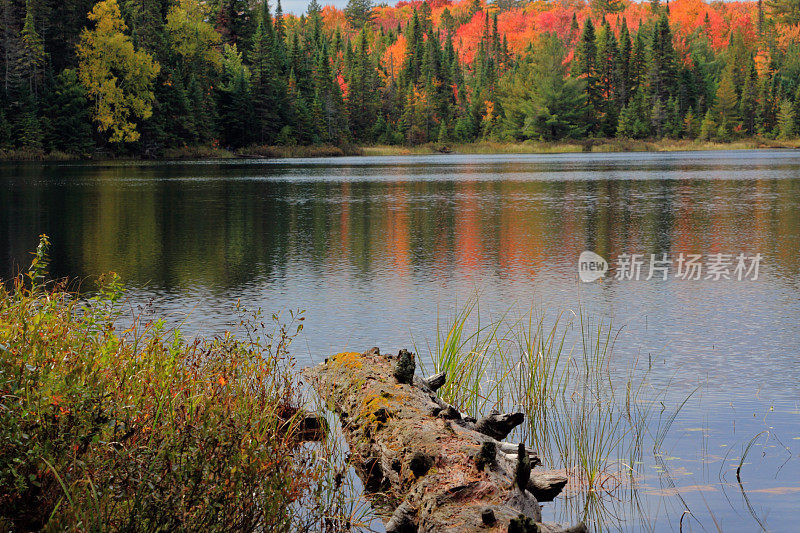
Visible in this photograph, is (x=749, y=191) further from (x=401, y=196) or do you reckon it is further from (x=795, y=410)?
(x=795, y=410)

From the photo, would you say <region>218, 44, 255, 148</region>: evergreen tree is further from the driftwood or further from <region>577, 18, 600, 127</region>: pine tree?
the driftwood

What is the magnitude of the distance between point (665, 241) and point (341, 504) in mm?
17379

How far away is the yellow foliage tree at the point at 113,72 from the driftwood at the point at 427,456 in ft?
257

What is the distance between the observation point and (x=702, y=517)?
572 centimetres

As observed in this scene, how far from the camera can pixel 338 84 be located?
12606 centimetres

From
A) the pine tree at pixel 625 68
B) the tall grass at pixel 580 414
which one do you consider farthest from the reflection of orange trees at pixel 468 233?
the pine tree at pixel 625 68

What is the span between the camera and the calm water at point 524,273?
22.8ft

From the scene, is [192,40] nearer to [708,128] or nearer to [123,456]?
[708,128]

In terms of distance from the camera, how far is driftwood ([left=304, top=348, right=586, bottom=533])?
Result: 15.6 feet

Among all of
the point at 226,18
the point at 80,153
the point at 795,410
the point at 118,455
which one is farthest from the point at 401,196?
the point at 226,18

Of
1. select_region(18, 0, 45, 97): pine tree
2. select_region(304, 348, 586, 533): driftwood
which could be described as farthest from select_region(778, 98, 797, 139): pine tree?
select_region(304, 348, 586, 533): driftwood

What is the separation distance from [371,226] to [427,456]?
66.0 ft

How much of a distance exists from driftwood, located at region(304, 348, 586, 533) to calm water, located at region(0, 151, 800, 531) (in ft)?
3.83

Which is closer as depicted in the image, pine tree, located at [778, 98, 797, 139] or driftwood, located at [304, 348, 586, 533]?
driftwood, located at [304, 348, 586, 533]
